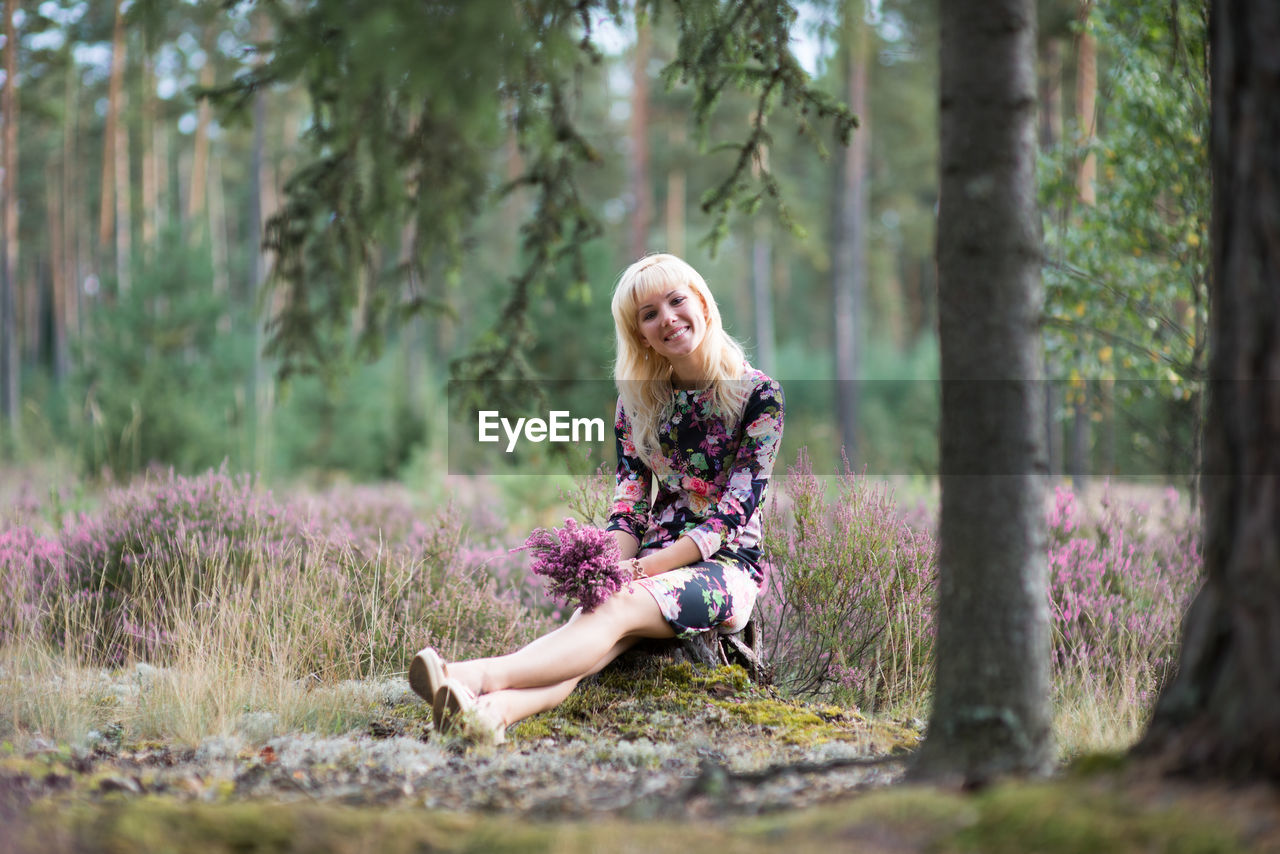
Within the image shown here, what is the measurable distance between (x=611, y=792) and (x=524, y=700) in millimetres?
814

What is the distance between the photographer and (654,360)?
3.61 metres

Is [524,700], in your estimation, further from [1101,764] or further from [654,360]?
[1101,764]

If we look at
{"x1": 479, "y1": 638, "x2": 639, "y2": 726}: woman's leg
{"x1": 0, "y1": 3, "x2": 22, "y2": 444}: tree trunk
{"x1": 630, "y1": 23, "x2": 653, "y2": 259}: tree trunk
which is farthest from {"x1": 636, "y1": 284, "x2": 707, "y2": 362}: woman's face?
{"x1": 630, "y1": 23, "x2": 653, "y2": 259}: tree trunk

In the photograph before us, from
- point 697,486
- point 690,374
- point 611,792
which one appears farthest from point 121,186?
point 611,792

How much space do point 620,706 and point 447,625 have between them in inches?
43.7

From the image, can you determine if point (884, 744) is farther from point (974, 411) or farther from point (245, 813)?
point (245, 813)

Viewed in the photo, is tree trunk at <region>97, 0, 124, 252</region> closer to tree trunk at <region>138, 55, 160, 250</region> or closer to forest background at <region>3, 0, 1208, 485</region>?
forest background at <region>3, 0, 1208, 485</region>

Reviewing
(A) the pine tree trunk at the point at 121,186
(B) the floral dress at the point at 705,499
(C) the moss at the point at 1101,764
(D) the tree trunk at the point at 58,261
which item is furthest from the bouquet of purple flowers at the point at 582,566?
(D) the tree trunk at the point at 58,261

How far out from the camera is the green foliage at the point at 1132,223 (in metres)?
5.05

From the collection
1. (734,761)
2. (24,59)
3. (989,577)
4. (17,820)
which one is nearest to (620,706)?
(734,761)

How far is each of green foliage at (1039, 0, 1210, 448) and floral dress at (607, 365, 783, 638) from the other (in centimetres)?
245

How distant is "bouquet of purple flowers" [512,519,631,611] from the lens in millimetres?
2979

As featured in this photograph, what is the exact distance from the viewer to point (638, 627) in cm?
310

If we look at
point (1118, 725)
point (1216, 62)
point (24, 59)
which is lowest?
point (1118, 725)
